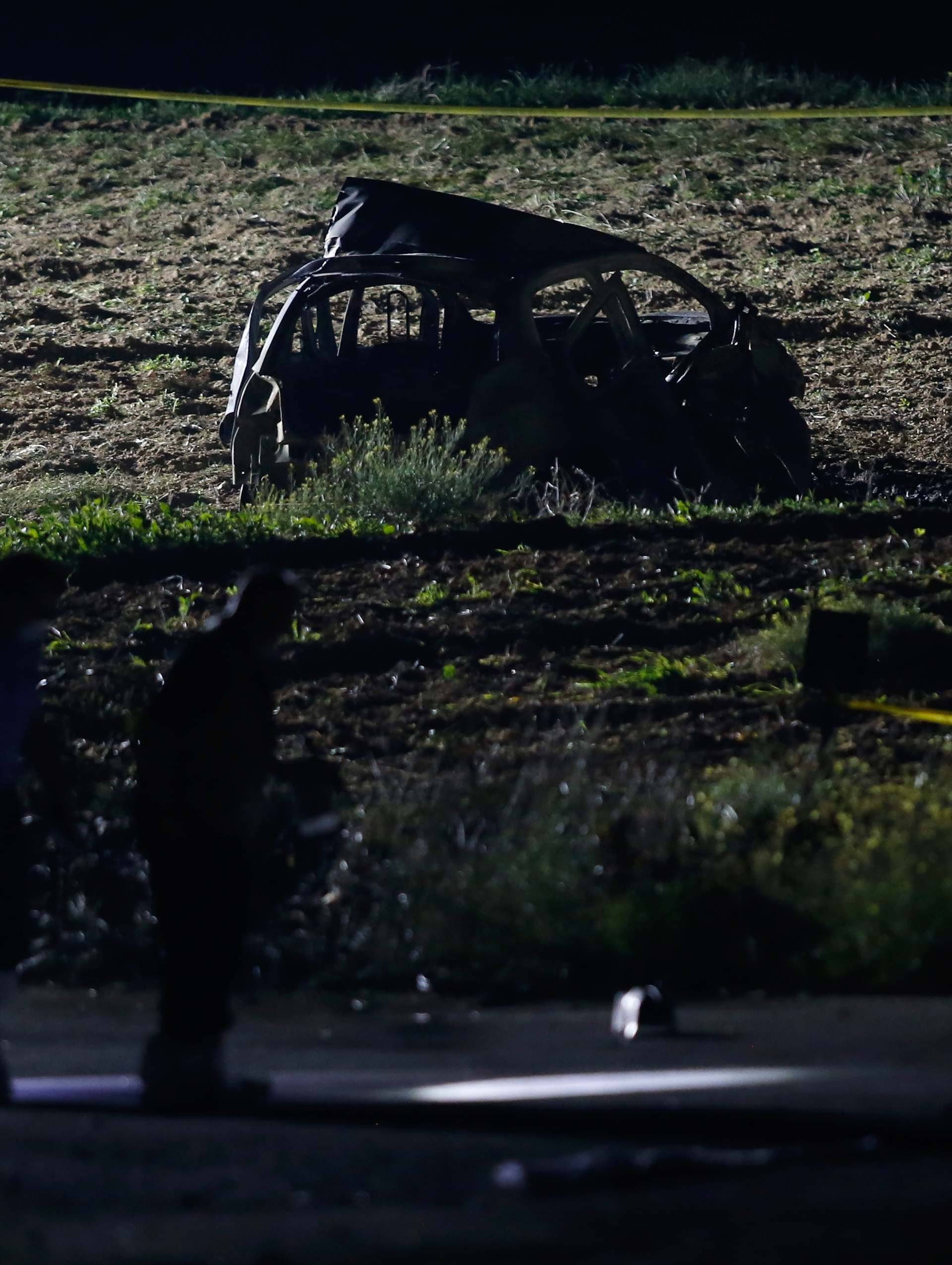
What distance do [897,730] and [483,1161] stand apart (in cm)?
398

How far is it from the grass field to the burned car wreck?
1.92ft

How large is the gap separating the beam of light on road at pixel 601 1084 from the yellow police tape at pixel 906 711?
319 centimetres

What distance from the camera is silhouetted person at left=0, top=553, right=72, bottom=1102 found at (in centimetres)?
593

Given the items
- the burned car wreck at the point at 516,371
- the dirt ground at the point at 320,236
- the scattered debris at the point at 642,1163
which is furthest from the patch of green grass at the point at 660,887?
the dirt ground at the point at 320,236

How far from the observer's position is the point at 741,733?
831 centimetres

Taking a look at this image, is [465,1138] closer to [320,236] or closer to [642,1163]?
[642,1163]

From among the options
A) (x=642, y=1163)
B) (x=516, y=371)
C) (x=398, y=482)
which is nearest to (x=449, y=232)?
(x=516, y=371)

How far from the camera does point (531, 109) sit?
26047 mm

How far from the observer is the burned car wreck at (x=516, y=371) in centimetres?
1225

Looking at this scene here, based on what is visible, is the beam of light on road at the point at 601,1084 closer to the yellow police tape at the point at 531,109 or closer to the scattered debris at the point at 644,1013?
the scattered debris at the point at 644,1013

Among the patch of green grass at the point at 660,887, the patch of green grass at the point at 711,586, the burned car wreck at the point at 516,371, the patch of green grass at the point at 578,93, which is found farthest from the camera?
the patch of green grass at the point at 578,93

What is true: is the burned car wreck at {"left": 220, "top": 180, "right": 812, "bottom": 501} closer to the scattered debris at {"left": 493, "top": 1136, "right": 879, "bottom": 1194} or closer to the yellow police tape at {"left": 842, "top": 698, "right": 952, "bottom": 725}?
the yellow police tape at {"left": 842, "top": 698, "right": 952, "bottom": 725}

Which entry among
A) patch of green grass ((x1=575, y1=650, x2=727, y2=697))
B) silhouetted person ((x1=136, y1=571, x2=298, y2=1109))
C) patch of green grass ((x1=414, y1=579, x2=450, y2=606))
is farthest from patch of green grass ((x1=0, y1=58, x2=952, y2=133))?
silhouetted person ((x1=136, y1=571, x2=298, y2=1109))

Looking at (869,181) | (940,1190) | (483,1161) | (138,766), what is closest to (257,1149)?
(483,1161)
